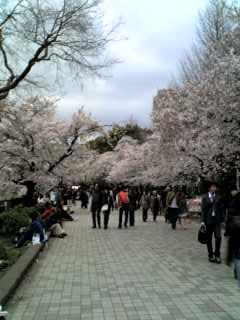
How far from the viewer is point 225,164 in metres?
20.1

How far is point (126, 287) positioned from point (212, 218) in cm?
322

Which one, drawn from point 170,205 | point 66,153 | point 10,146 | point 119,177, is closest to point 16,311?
point 170,205

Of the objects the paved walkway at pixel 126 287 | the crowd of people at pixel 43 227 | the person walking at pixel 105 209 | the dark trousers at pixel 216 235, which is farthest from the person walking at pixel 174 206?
the dark trousers at pixel 216 235

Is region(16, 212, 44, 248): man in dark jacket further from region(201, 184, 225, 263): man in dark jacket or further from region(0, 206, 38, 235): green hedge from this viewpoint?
region(201, 184, 225, 263): man in dark jacket

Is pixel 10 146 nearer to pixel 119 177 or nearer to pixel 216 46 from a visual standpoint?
pixel 216 46

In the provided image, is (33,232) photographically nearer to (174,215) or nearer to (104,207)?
(104,207)

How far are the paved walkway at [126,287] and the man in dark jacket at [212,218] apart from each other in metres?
0.33

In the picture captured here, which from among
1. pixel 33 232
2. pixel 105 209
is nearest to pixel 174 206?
pixel 105 209

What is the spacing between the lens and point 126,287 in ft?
25.3

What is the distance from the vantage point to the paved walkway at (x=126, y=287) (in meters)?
6.20

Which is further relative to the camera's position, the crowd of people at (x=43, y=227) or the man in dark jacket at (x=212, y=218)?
the crowd of people at (x=43, y=227)

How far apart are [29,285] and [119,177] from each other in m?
55.7

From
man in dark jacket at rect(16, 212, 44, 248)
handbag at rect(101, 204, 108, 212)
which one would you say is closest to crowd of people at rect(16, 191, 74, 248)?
man in dark jacket at rect(16, 212, 44, 248)

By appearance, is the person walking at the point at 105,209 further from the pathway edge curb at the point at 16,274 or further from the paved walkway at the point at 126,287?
the pathway edge curb at the point at 16,274
